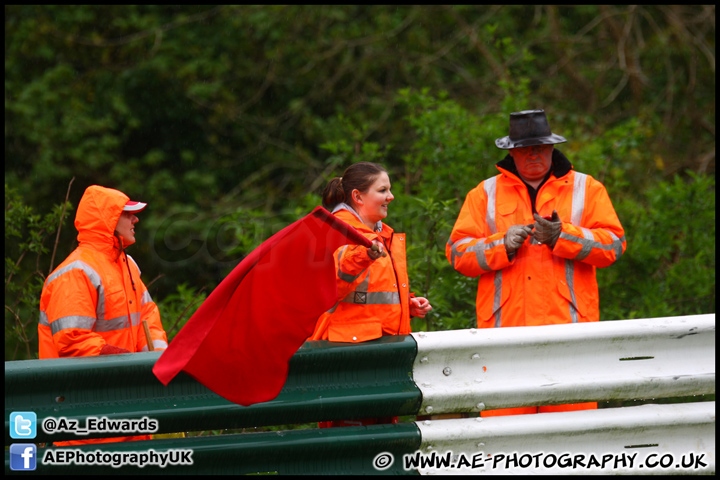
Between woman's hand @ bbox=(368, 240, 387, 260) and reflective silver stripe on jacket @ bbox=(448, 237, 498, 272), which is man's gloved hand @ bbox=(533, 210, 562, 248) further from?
woman's hand @ bbox=(368, 240, 387, 260)

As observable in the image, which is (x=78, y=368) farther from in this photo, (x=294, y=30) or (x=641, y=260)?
(x=294, y=30)

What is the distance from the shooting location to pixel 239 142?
38.5 feet

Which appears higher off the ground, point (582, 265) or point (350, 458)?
point (582, 265)

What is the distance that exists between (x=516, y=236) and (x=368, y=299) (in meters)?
0.88

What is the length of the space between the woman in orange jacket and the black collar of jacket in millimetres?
794

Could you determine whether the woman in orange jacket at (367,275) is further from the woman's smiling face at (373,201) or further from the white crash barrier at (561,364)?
the white crash barrier at (561,364)

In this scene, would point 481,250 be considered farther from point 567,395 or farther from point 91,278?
point 91,278

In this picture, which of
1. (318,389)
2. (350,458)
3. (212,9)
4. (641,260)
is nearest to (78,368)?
(318,389)

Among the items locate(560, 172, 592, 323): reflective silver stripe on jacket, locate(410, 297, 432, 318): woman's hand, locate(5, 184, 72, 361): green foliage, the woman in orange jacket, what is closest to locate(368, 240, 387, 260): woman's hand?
the woman in orange jacket

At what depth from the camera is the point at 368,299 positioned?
3.53 meters

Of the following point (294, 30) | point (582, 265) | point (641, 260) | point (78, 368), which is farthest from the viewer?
point (294, 30)

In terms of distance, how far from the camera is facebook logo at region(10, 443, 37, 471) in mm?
2578

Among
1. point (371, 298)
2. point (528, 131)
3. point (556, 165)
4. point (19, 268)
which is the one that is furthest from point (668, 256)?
point (19, 268)

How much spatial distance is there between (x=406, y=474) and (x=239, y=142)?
31.2 ft
